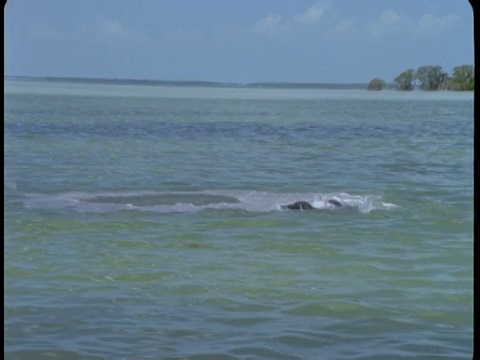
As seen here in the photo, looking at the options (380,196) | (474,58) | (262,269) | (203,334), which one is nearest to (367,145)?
(380,196)

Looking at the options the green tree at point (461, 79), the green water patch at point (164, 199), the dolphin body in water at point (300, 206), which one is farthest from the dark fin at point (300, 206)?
the green tree at point (461, 79)

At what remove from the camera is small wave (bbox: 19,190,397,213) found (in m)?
6.48

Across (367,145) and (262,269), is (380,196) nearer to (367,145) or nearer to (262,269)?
(262,269)

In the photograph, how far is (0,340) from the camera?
149 centimetres

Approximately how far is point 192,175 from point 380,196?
1.71m

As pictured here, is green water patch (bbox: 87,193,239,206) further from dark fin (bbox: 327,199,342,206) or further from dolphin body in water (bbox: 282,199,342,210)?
dark fin (bbox: 327,199,342,206)

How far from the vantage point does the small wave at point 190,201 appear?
6477mm

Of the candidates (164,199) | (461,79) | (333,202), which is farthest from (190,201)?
(461,79)

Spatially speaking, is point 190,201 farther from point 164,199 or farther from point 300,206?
point 300,206

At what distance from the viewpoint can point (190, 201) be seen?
6750mm

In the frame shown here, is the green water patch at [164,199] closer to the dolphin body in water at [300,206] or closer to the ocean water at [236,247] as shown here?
the ocean water at [236,247]

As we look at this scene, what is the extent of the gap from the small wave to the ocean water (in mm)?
24

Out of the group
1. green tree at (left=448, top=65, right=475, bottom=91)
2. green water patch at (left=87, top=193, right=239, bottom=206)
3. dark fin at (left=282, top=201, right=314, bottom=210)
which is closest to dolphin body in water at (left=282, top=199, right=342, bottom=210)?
dark fin at (left=282, top=201, right=314, bottom=210)

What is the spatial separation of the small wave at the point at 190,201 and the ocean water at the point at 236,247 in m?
0.02
